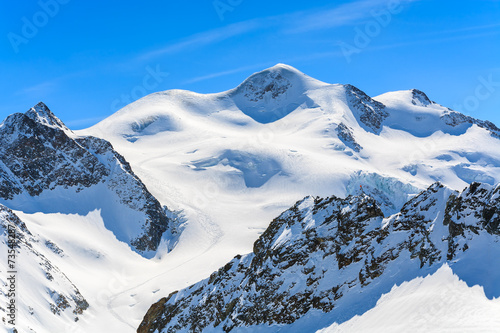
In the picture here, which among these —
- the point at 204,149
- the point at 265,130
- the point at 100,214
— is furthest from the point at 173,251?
the point at 265,130

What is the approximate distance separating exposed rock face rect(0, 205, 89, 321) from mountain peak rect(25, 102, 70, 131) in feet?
151

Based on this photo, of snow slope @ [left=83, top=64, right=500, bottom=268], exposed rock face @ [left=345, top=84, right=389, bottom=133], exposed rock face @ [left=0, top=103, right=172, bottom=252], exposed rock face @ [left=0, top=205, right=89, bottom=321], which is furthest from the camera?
exposed rock face @ [left=345, top=84, right=389, bottom=133]

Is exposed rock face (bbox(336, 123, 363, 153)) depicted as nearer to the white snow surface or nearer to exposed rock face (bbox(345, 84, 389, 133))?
Result: exposed rock face (bbox(345, 84, 389, 133))

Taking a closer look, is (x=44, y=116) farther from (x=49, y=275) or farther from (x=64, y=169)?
(x=49, y=275)

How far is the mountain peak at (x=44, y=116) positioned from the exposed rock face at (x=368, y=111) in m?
100

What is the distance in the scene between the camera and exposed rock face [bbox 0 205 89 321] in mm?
80375

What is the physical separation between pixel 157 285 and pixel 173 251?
21255 millimetres

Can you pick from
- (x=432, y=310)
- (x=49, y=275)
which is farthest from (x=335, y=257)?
(x=49, y=275)

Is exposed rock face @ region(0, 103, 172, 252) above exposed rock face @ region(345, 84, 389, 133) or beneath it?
beneath

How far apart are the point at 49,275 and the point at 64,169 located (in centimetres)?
4294

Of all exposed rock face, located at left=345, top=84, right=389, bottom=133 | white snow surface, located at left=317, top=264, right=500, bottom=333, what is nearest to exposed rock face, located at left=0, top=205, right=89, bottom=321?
white snow surface, located at left=317, top=264, right=500, bottom=333

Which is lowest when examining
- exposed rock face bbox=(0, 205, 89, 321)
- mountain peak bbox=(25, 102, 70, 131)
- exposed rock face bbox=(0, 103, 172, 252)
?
exposed rock face bbox=(0, 205, 89, 321)

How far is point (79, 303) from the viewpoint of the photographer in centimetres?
8412

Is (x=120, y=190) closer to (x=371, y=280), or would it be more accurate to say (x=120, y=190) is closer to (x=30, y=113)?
(x=30, y=113)
